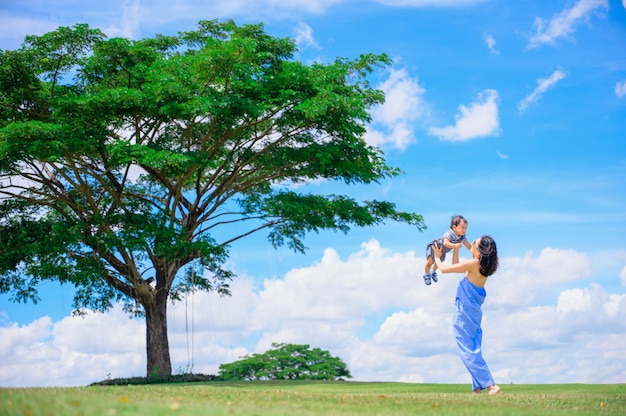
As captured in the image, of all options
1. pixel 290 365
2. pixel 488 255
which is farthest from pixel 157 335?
pixel 488 255

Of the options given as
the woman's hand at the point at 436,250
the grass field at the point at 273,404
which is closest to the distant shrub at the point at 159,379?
the grass field at the point at 273,404

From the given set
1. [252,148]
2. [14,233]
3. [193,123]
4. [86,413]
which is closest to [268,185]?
[252,148]

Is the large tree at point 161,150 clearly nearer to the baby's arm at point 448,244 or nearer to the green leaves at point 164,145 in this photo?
the green leaves at point 164,145

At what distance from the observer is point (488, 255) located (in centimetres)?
1160

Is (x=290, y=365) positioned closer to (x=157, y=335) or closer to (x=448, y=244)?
(x=157, y=335)

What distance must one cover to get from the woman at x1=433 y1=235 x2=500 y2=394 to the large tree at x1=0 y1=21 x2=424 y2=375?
8.76 metres

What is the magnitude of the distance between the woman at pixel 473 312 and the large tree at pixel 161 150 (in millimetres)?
8759

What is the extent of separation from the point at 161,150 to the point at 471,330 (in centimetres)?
1103

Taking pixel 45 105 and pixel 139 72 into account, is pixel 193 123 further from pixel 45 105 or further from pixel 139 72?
pixel 45 105

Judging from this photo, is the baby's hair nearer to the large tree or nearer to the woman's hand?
the woman's hand

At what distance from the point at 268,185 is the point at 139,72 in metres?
6.57

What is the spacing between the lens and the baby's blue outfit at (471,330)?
11867 mm

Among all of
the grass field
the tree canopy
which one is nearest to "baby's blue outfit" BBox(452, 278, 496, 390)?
the grass field

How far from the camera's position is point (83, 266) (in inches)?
821
